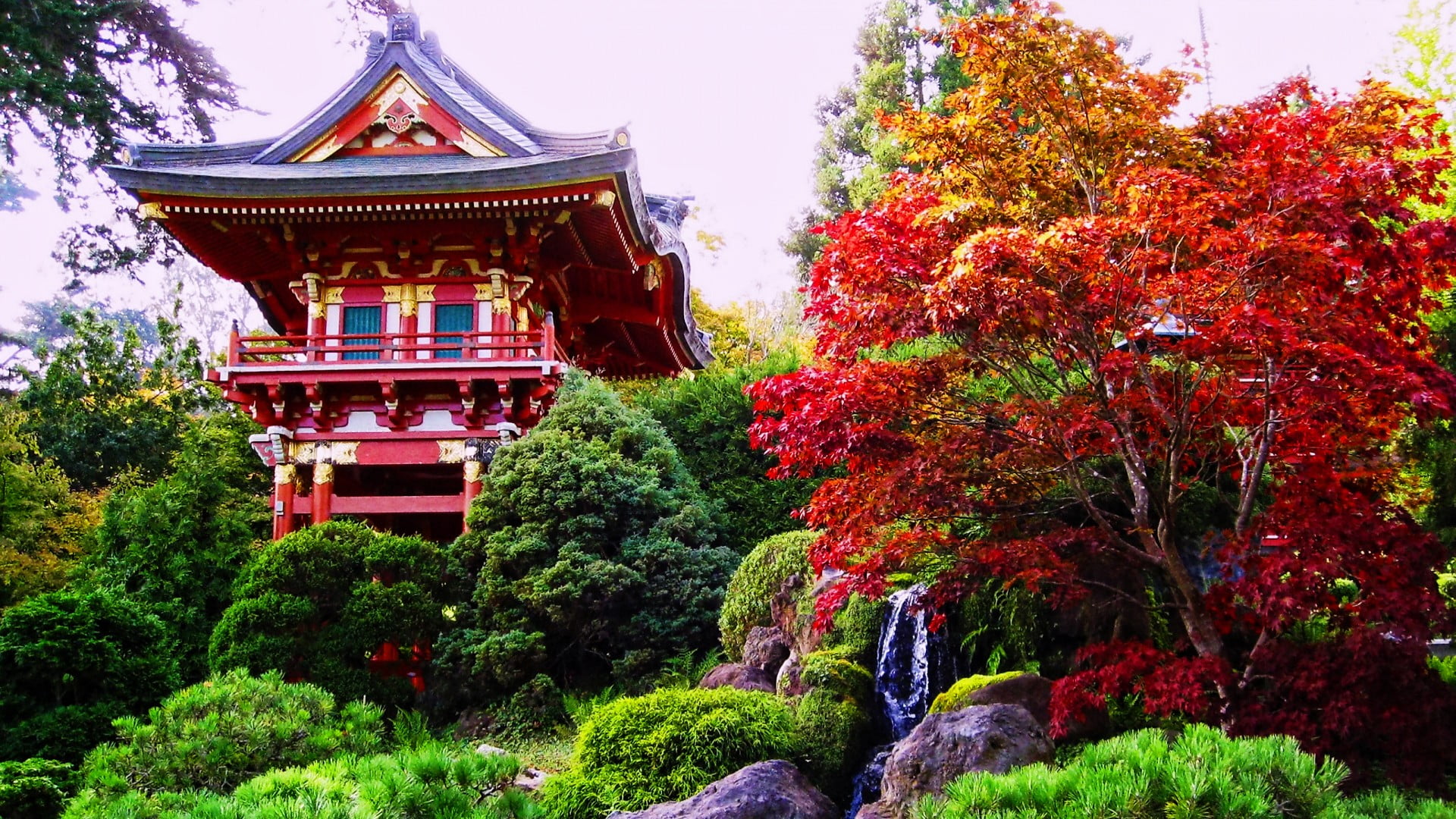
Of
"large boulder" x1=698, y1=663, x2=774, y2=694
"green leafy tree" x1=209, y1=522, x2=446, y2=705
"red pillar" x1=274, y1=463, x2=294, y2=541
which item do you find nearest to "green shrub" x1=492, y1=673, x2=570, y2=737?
"green leafy tree" x1=209, y1=522, x2=446, y2=705

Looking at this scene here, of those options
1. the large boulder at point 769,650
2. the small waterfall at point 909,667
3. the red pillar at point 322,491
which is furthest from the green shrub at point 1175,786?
the red pillar at point 322,491

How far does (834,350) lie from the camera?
7152mm

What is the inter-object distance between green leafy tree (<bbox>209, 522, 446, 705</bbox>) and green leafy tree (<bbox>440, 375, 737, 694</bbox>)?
515 mm

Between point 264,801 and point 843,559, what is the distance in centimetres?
384

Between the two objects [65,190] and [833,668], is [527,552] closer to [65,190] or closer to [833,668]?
[833,668]

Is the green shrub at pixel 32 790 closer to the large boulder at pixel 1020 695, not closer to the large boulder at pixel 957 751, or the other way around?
the large boulder at pixel 957 751

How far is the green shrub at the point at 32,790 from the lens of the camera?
6832 mm

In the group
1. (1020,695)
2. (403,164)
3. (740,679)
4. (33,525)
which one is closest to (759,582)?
(740,679)

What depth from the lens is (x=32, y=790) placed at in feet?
22.7

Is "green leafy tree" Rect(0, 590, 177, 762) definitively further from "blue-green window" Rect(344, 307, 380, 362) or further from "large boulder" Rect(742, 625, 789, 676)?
"blue-green window" Rect(344, 307, 380, 362)

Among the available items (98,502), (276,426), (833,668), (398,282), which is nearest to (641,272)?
(398,282)

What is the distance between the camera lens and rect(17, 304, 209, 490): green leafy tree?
18734 millimetres

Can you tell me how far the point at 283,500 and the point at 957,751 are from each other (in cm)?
1056

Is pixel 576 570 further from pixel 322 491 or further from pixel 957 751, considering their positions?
pixel 957 751
